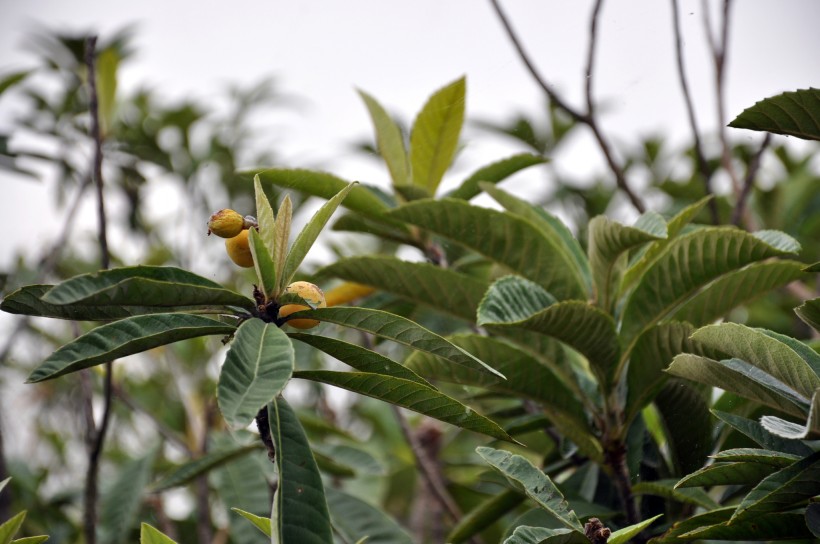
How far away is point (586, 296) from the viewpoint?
56.3 inches

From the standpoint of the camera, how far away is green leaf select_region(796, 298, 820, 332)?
3.46ft

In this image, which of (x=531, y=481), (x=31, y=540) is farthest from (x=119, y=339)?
(x=531, y=481)

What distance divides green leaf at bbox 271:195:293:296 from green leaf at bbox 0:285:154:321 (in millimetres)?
169

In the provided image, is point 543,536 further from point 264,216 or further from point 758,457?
point 264,216

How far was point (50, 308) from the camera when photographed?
1.02 meters

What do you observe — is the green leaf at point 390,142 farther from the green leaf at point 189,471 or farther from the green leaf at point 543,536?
the green leaf at point 543,536

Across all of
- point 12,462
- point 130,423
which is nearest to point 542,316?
point 12,462

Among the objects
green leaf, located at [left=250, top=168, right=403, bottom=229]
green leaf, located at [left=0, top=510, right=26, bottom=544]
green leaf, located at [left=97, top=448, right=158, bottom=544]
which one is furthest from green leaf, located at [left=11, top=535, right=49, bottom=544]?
green leaf, located at [left=97, top=448, right=158, bottom=544]

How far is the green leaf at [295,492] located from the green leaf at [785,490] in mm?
464

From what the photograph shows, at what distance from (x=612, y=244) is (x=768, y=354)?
0.32 metres

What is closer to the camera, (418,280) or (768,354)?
(768,354)

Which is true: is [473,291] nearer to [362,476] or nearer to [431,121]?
[431,121]

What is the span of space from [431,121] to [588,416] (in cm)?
63

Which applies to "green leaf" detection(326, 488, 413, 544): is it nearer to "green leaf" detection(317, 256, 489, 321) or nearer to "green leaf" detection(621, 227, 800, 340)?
"green leaf" detection(317, 256, 489, 321)
